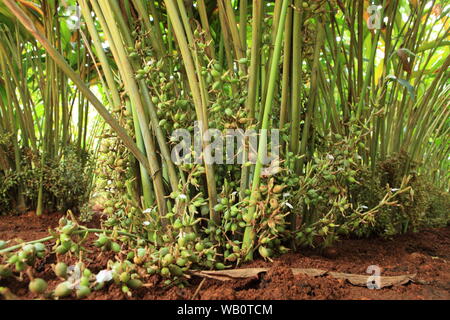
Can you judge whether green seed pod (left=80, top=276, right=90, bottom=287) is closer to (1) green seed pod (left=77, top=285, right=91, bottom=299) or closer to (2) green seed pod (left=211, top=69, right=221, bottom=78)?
(1) green seed pod (left=77, top=285, right=91, bottom=299)

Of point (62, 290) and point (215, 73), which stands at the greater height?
point (215, 73)

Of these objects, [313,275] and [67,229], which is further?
[313,275]

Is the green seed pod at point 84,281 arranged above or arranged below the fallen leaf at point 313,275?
above

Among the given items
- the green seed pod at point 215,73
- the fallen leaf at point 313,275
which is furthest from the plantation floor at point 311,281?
the green seed pod at point 215,73

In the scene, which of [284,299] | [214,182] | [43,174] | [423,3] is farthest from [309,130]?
[43,174]

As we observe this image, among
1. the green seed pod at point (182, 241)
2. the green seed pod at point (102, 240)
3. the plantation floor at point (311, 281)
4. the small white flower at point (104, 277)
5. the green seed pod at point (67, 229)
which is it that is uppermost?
the green seed pod at point (67, 229)

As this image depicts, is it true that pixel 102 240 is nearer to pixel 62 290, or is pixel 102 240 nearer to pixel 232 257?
pixel 62 290

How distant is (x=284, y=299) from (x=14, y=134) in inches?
46.2

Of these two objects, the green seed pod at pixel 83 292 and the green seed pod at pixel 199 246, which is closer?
the green seed pod at pixel 83 292

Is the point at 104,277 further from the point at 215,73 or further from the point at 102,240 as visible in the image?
the point at 215,73

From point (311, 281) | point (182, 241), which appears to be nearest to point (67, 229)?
Answer: point (182, 241)

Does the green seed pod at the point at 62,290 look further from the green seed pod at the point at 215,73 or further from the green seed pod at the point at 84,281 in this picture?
the green seed pod at the point at 215,73

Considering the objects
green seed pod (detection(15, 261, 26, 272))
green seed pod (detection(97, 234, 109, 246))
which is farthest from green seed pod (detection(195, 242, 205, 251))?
green seed pod (detection(15, 261, 26, 272))
